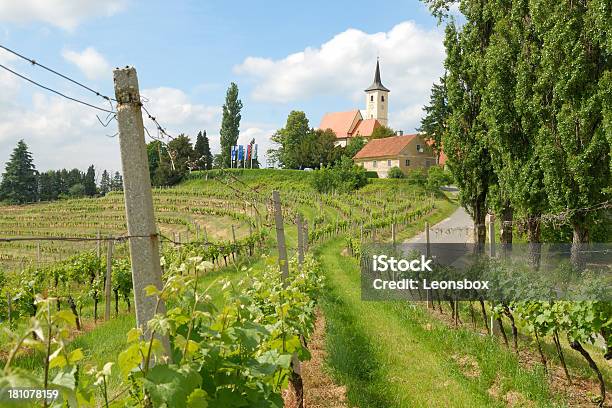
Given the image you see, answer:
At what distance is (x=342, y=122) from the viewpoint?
8431 cm

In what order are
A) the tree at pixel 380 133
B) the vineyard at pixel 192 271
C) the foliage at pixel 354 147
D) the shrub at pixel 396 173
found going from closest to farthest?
the vineyard at pixel 192 271 < the shrub at pixel 396 173 < the foliage at pixel 354 147 < the tree at pixel 380 133

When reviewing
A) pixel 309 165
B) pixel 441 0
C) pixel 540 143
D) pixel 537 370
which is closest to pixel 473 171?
pixel 540 143

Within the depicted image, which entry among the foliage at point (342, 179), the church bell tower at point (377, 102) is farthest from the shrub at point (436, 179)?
the church bell tower at point (377, 102)

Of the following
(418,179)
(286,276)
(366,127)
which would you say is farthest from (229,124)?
(286,276)

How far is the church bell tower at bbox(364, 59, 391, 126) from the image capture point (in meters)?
84.0

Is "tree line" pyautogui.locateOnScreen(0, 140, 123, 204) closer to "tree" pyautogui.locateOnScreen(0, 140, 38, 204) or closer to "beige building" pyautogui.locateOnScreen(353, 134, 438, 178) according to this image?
"tree" pyautogui.locateOnScreen(0, 140, 38, 204)

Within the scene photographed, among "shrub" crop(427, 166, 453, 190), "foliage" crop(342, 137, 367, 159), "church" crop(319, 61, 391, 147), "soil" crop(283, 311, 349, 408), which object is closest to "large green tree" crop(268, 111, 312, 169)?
"foliage" crop(342, 137, 367, 159)

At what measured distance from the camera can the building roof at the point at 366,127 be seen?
258ft

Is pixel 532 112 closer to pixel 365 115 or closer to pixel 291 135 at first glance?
pixel 291 135

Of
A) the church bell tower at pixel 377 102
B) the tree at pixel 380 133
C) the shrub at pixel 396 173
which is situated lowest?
the shrub at pixel 396 173

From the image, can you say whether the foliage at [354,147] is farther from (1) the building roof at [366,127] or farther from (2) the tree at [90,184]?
(2) the tree at [90,184]

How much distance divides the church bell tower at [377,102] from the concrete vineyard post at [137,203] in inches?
3298

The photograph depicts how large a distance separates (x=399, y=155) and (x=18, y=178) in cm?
5206

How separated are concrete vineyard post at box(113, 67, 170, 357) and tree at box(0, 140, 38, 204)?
71862mm
